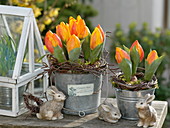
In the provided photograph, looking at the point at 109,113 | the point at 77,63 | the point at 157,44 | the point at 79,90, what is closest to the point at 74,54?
the point at 77,63

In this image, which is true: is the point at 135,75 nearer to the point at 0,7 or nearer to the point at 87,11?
the point at 0,7

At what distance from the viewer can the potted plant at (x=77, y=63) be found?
141cm

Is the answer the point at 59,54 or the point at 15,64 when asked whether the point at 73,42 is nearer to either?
the point at 59,54

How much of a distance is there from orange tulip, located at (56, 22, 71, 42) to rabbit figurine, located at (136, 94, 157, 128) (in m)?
0.37

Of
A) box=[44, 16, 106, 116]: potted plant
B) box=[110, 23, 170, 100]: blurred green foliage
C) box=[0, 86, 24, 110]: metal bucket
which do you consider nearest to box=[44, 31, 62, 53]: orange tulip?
box=[44, 16, 106, 116]: potted plant

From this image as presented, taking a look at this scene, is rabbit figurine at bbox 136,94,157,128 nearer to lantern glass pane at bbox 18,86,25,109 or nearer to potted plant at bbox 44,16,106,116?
potted plant at bbox 44,16,106,116

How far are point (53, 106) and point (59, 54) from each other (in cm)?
20

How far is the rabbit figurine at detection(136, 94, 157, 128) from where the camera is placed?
4.32ft

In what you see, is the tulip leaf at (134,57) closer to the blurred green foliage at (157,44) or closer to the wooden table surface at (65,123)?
the wooden table surface at (65,123)

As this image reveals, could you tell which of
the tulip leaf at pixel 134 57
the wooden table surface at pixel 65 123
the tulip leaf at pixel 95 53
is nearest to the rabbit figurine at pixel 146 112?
the wooden table surface at pixel 65 123

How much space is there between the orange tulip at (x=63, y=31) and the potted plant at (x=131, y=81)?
0.20 metres

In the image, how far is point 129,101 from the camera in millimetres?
1389

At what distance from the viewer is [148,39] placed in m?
3.58

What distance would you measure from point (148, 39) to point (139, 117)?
2.33 metres
